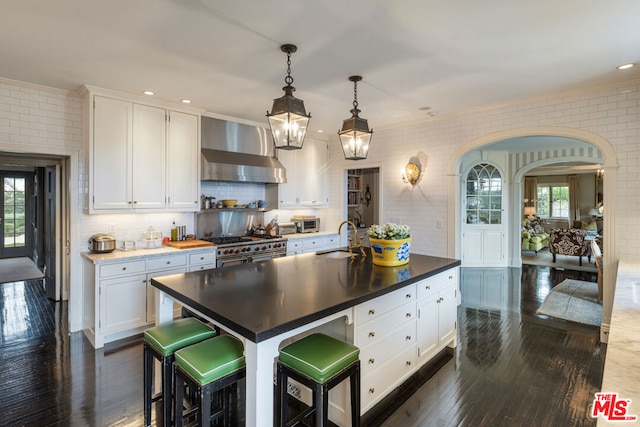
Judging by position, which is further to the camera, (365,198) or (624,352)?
(365,198)

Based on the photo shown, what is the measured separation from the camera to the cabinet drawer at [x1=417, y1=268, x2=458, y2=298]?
2.92 meters

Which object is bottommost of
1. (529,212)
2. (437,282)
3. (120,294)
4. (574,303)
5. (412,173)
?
(574,303)

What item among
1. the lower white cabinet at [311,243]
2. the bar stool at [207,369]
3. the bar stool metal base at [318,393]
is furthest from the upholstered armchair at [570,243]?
the bar stool at [207,369]

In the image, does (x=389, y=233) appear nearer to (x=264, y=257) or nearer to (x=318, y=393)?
(x=318, y=393)

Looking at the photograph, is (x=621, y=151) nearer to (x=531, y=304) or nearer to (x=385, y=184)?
(x=531, y=304)

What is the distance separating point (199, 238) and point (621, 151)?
213 inches

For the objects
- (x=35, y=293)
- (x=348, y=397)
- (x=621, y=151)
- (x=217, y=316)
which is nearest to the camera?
(x=217, y=316)

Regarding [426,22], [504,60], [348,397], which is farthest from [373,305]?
[504,60]

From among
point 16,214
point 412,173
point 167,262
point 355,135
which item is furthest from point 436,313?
point 16,214

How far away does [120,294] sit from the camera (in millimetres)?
3697

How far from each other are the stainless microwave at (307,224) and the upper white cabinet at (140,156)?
1.97 metres

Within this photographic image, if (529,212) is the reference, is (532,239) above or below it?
below

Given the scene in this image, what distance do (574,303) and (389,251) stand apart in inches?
149

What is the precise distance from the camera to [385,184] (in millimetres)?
5734
